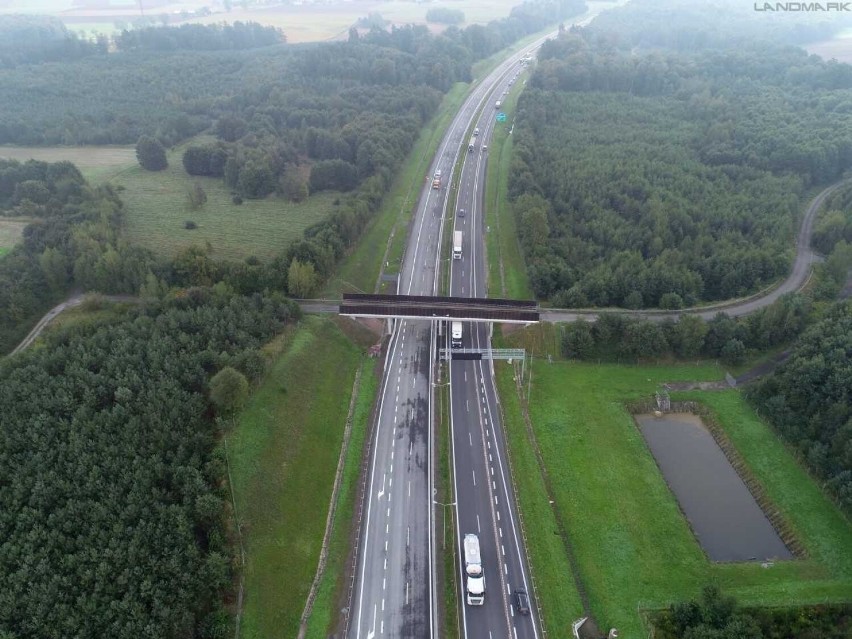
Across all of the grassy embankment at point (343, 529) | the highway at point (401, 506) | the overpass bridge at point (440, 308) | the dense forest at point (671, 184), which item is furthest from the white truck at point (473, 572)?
the dense forest at point (671, 184)

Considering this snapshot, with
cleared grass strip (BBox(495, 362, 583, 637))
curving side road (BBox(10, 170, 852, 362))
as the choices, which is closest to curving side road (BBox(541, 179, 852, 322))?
curving side road (BBox(10, 170, 852, 362))

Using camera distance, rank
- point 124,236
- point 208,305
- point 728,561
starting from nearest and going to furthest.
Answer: point 728,561 < point 208,305 < point 124,236

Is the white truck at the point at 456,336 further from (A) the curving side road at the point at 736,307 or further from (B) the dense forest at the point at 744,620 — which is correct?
(B) the dense forest at the point at 744,620

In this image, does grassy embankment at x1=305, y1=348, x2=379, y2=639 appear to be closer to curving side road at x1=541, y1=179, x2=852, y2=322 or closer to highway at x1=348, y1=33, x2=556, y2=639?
highway at x1=348, y1=33, x2=556, y2=639

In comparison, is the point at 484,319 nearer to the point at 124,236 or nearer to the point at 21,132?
the point at 124,236

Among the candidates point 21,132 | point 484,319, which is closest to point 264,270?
point 484,319

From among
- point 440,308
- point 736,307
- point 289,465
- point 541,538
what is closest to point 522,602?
point 541,538
